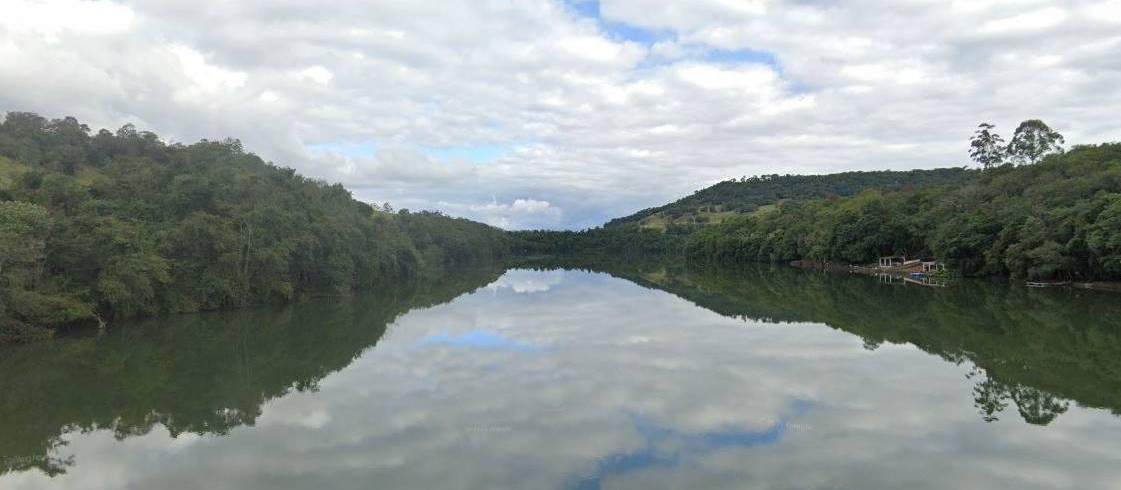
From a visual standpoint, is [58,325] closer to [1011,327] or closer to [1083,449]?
[1083,449]

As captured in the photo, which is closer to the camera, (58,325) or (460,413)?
(460,413)

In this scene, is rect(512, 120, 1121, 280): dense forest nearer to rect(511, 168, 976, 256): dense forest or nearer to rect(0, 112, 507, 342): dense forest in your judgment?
rect(511, 168, 976, 256): dense forest

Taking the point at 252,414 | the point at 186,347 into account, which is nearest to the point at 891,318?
the point at 252,414

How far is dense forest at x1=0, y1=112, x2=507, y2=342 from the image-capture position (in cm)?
2712

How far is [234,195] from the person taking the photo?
41.9 meters

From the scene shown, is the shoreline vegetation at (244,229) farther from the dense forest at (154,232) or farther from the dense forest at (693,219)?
the dense forest at (693,219)

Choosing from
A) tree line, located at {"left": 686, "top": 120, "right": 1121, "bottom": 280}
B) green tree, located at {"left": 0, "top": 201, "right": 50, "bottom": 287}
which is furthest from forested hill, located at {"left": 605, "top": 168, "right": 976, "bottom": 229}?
green tree, located at {"left": 0, "top": 201, "right": 50, "bottom": 287}

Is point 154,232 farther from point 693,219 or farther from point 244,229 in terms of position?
point 693,219

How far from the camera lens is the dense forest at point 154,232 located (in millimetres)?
27125

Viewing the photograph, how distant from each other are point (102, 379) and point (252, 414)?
24.9 ft

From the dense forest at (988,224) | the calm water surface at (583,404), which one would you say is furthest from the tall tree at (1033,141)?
the calm water surface at (583,404)

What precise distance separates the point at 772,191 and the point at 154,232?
162 meters

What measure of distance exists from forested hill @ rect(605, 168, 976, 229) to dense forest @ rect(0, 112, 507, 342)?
122066mm

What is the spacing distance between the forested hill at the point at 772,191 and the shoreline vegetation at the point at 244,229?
8132cm
